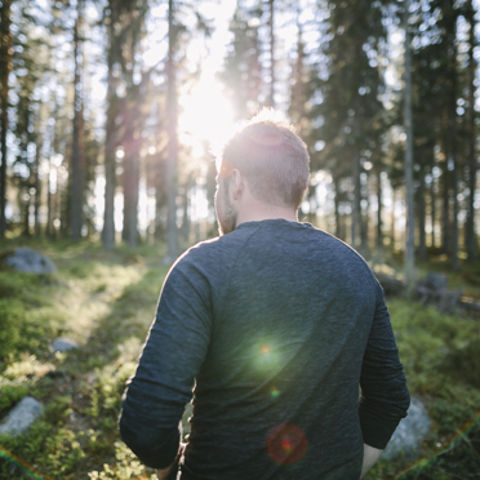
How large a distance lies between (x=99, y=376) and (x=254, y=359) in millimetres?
4532

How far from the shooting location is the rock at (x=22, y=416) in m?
3.71

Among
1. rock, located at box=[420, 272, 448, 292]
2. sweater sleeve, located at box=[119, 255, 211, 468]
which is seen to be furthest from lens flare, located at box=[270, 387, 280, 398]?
rock, located at box=[420, 272, 448, 292]

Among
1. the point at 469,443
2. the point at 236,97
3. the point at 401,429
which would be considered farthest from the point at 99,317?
the point at 236,97

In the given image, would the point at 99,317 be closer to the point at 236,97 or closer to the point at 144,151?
the point at 144,151

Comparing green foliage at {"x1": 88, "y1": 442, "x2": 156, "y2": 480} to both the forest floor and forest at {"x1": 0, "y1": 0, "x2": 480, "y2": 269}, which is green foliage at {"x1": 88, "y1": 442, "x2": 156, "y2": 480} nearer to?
the forest floor

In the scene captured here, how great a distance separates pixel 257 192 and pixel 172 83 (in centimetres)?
1581

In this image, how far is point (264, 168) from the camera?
4.79ft

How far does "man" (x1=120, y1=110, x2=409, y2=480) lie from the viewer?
3.99 feet

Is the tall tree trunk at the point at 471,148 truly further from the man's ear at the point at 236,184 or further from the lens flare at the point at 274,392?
the lens flare at the point at 274,392

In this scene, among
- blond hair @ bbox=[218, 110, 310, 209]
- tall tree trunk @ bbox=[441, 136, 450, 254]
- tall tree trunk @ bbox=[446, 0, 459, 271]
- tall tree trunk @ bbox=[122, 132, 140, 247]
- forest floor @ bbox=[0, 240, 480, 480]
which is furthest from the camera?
tall tree trunk @ bbox=[122, 132, 140, 247]

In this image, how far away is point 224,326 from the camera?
1.27 meters

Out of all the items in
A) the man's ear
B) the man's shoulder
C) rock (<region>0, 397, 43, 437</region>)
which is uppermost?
the man's ear

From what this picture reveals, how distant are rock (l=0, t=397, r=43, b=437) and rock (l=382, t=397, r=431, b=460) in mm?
4371

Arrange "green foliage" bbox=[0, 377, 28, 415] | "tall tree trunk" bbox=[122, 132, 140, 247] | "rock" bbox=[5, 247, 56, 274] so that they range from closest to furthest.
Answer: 1. "green foliage" bbox=[0, 377, 28, 415]
2. "rock" bbox=[5, 247, 56, 274]
3. "tall tree trunk" bbox=[122, 132, 140, 247]
